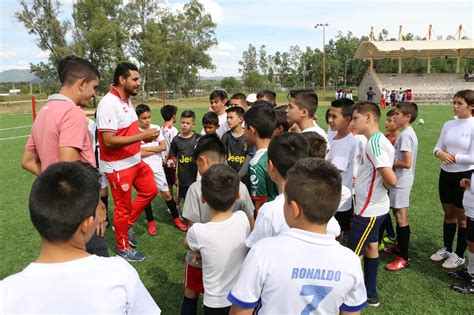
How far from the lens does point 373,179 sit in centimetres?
332

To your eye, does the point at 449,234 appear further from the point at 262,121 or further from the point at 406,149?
the point at 262,121

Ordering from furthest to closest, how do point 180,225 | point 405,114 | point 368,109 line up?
point 180,225, point 405,114, point 368,109

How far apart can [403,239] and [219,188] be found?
2.75 meters

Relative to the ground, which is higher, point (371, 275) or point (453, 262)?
point (371, 275)

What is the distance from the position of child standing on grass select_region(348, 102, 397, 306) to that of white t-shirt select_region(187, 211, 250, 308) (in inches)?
54.3

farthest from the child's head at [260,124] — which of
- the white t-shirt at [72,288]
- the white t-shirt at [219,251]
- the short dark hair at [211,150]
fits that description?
the white t-shirt at [72,288]

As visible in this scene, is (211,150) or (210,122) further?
(210,122)

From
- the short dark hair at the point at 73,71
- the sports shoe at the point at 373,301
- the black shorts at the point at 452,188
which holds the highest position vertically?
the short dark hair at the point at 73,71

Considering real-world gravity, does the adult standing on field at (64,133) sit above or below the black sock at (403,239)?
above

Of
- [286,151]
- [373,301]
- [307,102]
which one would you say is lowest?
[373,301]

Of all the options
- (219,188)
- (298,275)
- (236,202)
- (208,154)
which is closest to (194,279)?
(236,202)

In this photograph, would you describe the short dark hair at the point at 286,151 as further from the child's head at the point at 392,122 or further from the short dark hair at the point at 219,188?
the child's head at the point at 392,122

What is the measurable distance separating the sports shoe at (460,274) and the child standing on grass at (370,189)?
1.09 metres

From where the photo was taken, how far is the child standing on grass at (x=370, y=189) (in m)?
3.18
